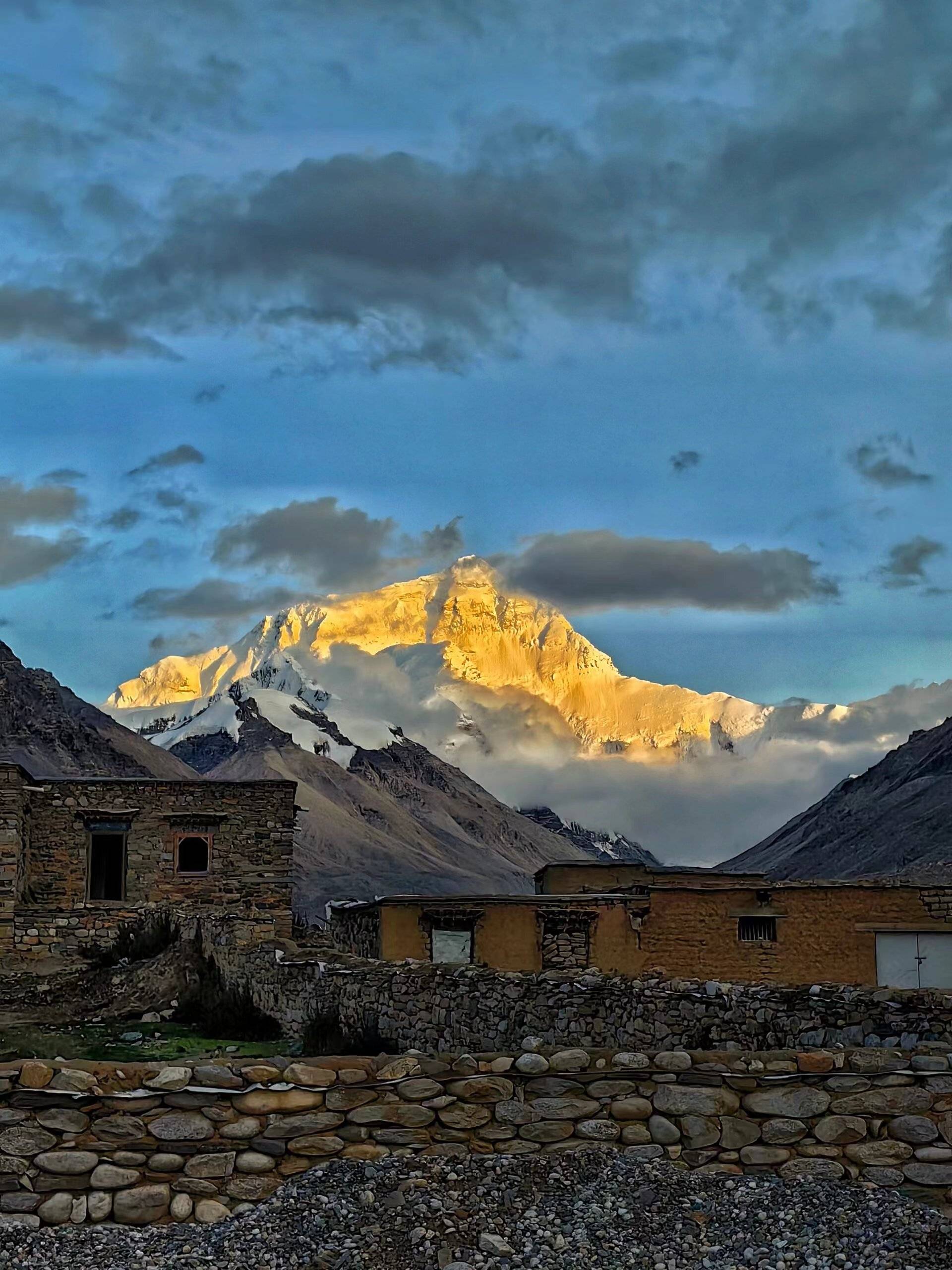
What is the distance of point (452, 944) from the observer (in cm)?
2595

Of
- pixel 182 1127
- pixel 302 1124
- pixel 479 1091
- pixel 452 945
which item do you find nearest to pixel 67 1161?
pixel 182 1127

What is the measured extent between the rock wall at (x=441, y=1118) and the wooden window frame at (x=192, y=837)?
85.7 feet

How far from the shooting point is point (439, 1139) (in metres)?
8.04

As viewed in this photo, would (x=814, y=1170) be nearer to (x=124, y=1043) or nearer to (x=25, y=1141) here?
(x=25, y=1141)

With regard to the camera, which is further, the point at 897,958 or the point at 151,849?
the point at 151,849

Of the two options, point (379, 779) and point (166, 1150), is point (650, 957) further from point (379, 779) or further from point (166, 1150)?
point (379, 779)

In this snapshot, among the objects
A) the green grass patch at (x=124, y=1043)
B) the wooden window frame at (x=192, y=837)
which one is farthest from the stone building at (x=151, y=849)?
the green grass patch at (x=124, y=1043)

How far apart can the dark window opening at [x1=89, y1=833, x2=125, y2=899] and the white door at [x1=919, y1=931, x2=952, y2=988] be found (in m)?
18.2

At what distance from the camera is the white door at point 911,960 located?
25922 mm

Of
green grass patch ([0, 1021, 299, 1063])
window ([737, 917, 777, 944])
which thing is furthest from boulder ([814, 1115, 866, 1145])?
window ([737, 917, 777, 944])

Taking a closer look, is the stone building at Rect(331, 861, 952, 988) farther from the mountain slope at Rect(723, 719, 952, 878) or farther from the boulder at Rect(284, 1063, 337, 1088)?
the mountain slope at Rect(723, 719, 952, 878)

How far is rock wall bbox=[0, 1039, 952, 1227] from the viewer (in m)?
7.72

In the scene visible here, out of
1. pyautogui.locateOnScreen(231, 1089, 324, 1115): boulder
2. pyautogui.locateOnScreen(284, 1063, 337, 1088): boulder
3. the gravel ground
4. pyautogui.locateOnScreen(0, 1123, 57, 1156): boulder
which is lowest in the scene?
the gravel ground

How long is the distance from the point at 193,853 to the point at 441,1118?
88.6 feet
